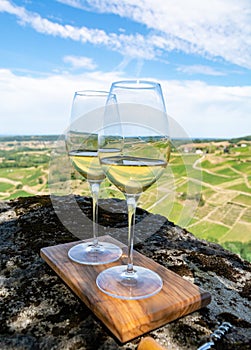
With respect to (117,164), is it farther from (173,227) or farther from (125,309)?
(173,227)

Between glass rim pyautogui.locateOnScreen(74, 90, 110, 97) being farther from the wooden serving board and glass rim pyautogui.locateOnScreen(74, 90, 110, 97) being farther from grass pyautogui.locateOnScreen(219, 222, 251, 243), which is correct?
grass pyautogui.locateOnScreen(219, 222, 251, 243)

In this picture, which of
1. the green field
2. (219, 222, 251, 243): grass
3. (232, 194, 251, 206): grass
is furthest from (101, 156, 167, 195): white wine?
(232, 194, 251, 206): grass

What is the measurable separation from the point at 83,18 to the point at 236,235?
4.33 m

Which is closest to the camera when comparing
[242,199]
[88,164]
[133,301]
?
[133,301]

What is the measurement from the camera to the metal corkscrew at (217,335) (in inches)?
21.0

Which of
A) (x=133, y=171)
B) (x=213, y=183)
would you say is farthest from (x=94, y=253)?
(x=213, y=183)

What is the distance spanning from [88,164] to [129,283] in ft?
1.21

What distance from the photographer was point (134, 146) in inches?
27.9

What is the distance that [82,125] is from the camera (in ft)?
3.25

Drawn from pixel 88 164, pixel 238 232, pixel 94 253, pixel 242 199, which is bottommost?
pixel 238 232

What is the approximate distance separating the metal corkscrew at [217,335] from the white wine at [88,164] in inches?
21.1

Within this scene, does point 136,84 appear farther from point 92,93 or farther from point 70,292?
point 70,292

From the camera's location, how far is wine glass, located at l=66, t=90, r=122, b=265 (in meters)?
0.94

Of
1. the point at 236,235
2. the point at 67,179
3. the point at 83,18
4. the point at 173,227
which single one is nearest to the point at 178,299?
the point at 173,227
